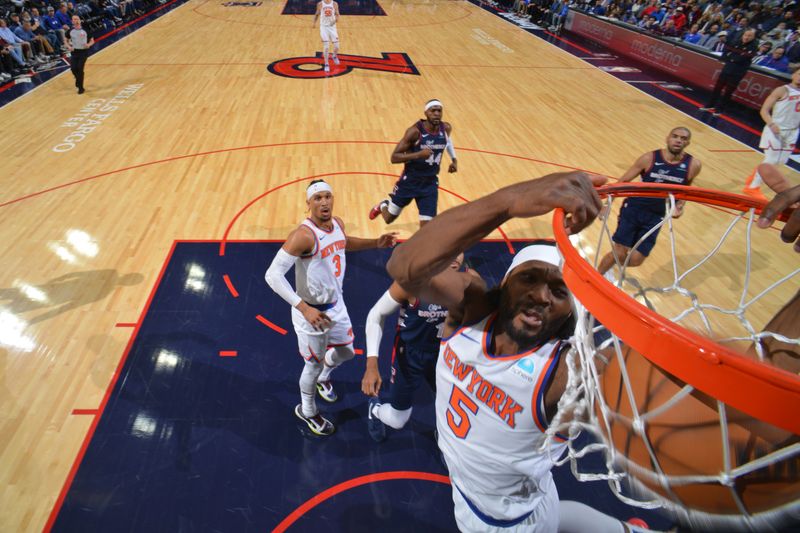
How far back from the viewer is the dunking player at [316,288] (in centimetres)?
316

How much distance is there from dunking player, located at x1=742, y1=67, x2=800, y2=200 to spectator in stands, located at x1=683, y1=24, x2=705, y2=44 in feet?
30.2

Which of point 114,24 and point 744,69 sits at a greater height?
point 744,69

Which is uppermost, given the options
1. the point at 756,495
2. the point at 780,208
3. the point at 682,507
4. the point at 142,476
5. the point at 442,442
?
the point at 780,208

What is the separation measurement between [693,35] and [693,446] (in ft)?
58.0

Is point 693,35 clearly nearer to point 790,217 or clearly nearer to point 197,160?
point 197,160

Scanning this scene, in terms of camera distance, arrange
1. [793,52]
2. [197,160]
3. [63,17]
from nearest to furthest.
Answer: [197,160], [793,52], [63,17]

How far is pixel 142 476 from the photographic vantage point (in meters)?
3.32

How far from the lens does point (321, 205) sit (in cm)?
326

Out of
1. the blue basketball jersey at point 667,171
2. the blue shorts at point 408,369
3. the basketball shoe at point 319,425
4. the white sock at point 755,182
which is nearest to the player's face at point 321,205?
the blue shorts at point 408,369

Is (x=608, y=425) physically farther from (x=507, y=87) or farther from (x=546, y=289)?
(x=507, y=87)

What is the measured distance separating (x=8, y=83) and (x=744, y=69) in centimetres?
1694

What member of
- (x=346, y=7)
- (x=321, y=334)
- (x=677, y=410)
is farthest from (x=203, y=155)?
(x=346, y=7)

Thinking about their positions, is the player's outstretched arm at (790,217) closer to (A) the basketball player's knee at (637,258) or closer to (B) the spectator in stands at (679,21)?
(A) the basketball player's knee at (637,258)

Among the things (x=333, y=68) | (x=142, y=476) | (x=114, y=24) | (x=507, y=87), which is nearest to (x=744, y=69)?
(x=507, y=87)
